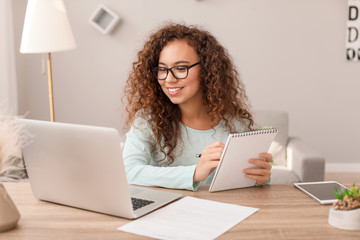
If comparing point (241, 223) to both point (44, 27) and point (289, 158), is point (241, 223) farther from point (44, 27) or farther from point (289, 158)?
point (289, 158)

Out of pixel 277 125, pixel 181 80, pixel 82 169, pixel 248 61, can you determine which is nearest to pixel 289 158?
pixel 277 125

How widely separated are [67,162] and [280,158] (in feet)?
8.16

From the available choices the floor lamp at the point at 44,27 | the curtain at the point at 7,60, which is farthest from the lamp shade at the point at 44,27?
the curtain at the point at 7,60

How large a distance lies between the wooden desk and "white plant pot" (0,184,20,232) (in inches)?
0.9

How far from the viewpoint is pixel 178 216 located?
128cm

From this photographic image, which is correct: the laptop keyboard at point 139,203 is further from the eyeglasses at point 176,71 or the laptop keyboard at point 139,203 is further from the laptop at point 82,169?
the eyeglasses at point 176,71

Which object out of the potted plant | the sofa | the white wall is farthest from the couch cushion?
the potted plant

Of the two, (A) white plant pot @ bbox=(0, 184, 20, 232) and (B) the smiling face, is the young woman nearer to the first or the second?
(B) the smiling face

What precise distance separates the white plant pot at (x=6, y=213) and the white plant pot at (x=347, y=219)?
0.82m

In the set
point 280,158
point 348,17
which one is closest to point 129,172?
point 280,158

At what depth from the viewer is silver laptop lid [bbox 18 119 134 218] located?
121cm

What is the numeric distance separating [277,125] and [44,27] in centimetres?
184

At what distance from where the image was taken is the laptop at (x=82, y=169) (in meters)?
1.21

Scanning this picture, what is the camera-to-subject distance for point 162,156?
191 centimetres
